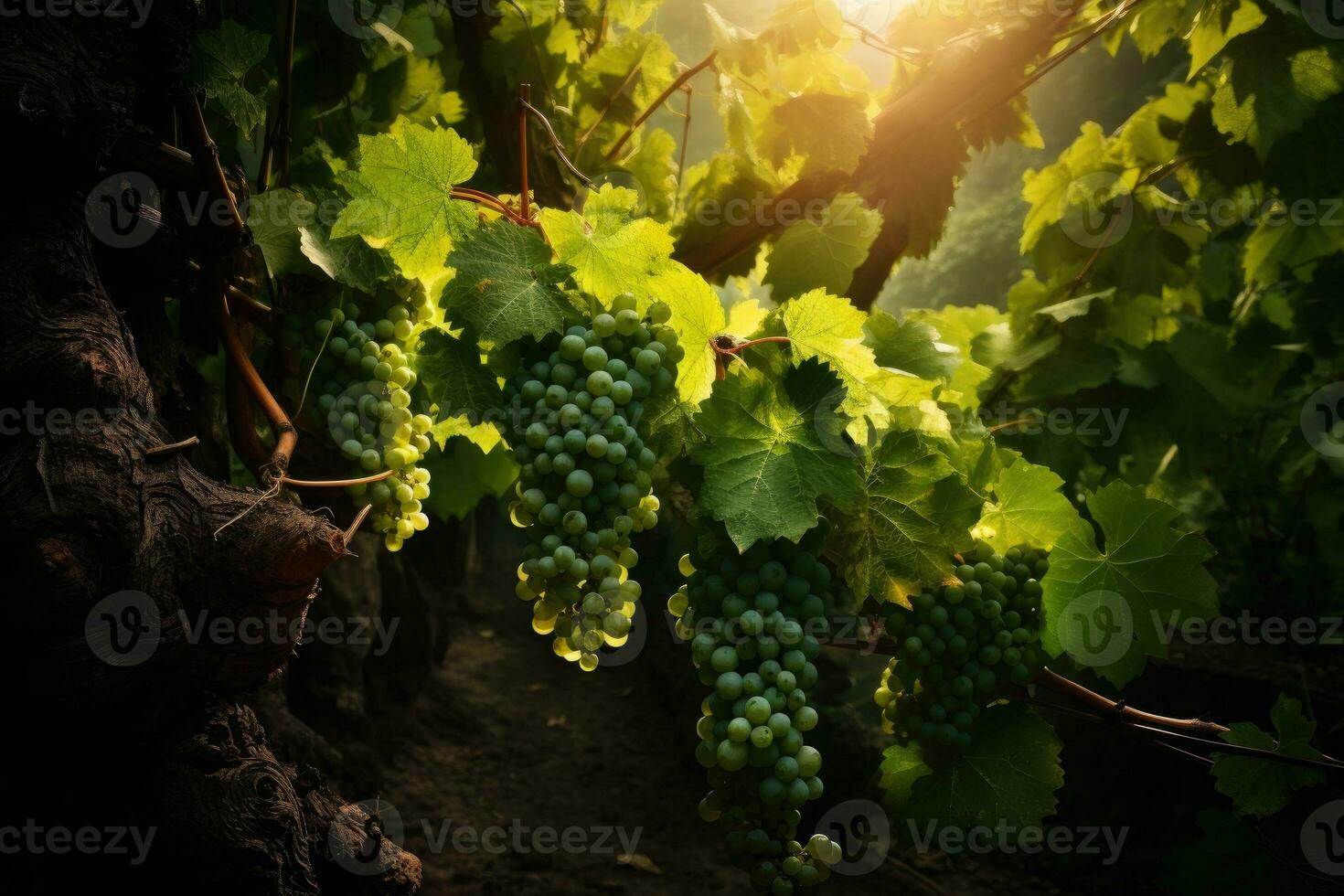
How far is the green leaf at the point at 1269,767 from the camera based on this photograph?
112cm

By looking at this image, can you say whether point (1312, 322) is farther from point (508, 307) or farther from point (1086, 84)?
point (1086, 84)

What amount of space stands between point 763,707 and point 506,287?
1.61 feet

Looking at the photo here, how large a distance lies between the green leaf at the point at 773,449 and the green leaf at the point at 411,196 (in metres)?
0.38

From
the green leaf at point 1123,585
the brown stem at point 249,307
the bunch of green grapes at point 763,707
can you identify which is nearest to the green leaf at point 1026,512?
the green leaf at point 1123,585

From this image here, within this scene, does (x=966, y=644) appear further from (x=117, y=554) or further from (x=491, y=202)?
(x=117, y=554)

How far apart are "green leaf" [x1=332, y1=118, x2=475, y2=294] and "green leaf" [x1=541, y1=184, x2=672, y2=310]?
0.12 meters

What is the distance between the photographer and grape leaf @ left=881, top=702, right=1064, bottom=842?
1.07 meters

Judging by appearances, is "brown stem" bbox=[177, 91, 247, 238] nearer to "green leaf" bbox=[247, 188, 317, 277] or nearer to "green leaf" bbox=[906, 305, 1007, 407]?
"green leaf" bbox=[247, 188, 317, 277]

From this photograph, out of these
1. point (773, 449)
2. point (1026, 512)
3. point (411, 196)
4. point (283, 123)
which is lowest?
point (1026, 512)

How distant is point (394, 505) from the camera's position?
1062 mm

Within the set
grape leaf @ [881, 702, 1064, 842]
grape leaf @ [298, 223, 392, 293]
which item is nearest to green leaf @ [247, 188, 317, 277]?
grape leaf @ [298, 223, 392, 293]

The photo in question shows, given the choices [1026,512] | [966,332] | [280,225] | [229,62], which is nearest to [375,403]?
[280,225]

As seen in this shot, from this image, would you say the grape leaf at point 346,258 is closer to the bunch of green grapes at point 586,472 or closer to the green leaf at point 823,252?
the bunch of green grapes at point 586,472

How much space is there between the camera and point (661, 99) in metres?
1.55
